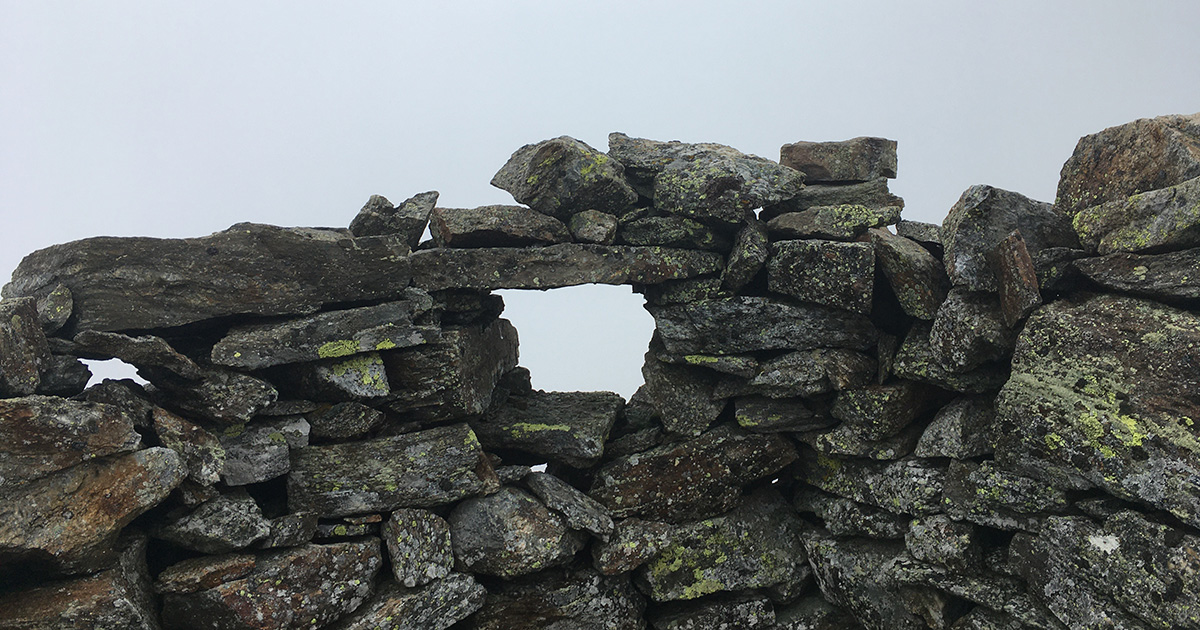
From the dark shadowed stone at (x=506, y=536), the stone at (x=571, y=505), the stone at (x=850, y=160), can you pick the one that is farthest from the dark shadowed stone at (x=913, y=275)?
the dark shadowed stone at (x=506, y=536)

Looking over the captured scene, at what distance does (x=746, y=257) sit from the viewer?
35.1 feet

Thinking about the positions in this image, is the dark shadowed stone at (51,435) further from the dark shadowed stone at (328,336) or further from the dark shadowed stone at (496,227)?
the dark shadowed stone at (496,227)

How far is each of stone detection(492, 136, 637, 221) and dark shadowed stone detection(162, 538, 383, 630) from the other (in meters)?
5.28

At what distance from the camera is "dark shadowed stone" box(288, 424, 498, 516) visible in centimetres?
931

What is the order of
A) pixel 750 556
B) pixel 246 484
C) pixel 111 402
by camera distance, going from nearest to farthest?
pixel 111 402 < pixel 246 484 < pixel 750 556

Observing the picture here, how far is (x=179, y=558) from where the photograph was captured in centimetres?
859

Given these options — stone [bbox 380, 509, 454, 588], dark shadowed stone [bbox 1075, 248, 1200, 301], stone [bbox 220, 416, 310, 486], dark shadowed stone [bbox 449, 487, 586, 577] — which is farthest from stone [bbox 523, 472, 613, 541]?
dark shadowed stone [bbox 1075, 248, 1200, 301]

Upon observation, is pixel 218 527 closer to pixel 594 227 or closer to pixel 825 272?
pixel 594 227

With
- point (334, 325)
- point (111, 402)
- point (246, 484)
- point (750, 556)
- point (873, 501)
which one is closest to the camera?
point (111, 402)

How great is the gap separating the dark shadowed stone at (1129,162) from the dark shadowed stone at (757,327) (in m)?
3.02

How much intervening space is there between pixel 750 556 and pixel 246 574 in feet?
22.3

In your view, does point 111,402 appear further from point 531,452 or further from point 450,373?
point 531,452

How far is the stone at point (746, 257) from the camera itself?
10.7m

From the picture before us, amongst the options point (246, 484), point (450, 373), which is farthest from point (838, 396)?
point (246, 484)
